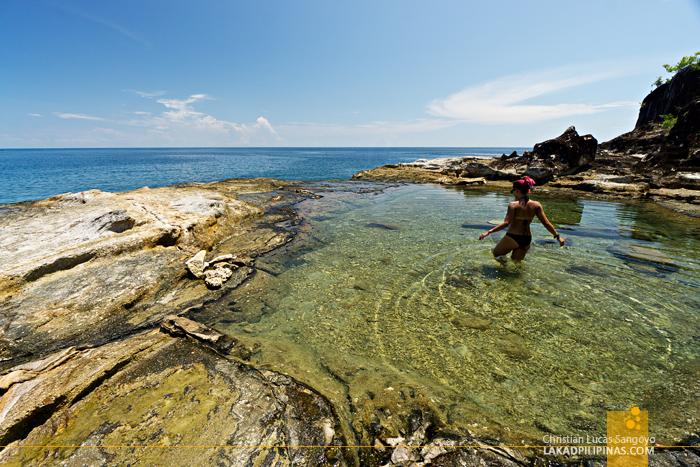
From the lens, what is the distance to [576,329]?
17.4 ft

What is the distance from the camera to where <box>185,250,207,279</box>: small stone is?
24.7 ft

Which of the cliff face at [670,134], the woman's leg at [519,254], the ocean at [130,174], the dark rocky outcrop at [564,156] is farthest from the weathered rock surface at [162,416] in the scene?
the ocean at [130,174]

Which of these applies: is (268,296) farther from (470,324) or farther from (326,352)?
(470,324)

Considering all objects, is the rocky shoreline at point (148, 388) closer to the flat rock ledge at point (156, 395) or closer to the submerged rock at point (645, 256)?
the flat rock ledge at point (156, 395)

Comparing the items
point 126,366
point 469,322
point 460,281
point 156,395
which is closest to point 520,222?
point 460,281

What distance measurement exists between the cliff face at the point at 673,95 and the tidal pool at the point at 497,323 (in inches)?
1926

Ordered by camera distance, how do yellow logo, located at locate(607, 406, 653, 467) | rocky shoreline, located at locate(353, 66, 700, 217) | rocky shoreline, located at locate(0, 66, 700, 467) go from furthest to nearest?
rocky shoreline, located at locate(353, 66, 700, 217), rocky shoreline, located at locate(0, 66, 700, 467), yellow logo, located at locate(607, 406, 653, 467)

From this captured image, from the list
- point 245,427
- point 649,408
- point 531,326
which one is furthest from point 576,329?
point 245,427

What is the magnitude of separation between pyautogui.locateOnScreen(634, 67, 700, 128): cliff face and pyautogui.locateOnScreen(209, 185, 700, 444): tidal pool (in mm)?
48909

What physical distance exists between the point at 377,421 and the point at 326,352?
1688 millimetres

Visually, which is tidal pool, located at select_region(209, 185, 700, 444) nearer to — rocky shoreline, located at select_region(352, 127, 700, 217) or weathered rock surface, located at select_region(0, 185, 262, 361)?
weathered rock surface, located at select_region(0, 185, 262, 361)

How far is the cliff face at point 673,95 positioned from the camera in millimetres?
37750

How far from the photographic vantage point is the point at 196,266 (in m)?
7.66

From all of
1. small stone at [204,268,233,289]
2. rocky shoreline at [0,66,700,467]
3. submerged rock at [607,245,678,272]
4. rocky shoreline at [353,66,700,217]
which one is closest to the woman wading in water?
submerged rock at [607,245,678,272]
